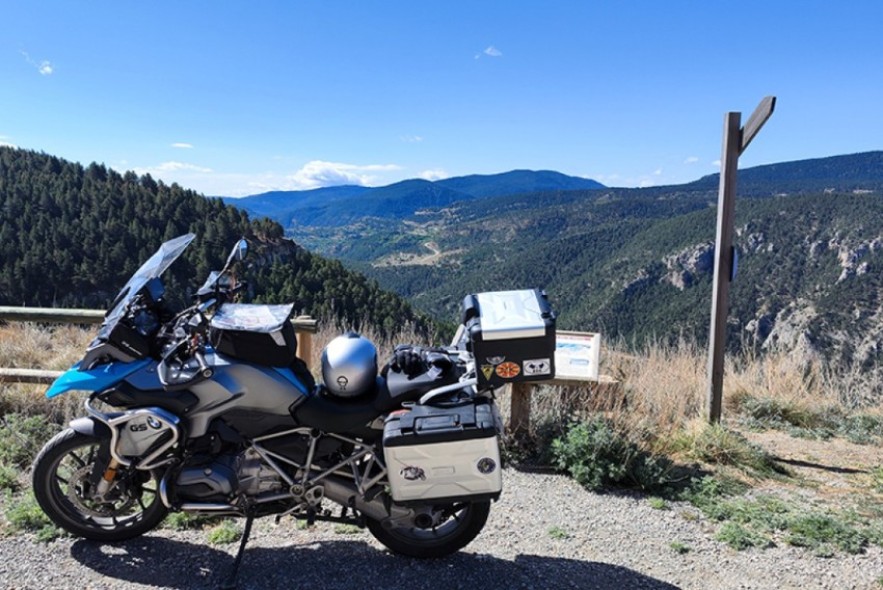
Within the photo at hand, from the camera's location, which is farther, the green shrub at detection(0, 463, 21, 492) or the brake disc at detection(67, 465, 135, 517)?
the green shrub at detection(0, 463, 21, 492)

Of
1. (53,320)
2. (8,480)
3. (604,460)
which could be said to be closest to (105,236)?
(53,320)

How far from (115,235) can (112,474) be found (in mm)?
53877

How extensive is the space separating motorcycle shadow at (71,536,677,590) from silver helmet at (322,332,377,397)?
940 millimetres

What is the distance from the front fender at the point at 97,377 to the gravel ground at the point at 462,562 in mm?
942

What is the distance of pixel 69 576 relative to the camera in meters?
2.98

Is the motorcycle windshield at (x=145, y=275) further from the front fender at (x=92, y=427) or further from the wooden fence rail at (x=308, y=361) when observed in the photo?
the wooden fence rail at (x=308, y=361)

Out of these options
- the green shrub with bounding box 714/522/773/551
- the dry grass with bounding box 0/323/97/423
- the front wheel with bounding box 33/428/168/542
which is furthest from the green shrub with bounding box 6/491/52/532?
the green shrub with bounding box 714/522/773/551

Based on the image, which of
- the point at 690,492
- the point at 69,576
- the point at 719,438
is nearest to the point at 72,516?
the point at 69,576

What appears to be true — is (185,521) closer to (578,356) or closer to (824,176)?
(578,356)

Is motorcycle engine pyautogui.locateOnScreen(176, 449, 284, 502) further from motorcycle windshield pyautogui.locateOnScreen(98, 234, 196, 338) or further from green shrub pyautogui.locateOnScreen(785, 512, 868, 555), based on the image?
green shrub pyautogui.locateOnScreen(785, 512, 868, 555)

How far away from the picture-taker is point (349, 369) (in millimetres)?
2836

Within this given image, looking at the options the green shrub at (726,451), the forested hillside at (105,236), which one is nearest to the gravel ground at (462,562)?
the green shrub at (726,451)

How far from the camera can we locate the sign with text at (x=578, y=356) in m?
4.71

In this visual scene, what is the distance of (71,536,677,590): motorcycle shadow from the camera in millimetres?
2949
